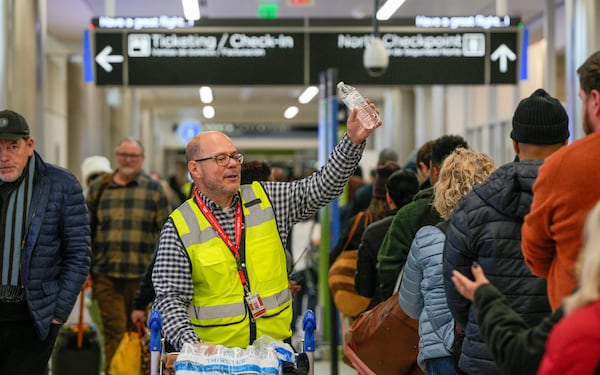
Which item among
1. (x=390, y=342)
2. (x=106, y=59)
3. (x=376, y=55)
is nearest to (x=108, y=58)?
(x=106, y=59)

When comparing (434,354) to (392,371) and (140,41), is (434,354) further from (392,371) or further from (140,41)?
(140,41)

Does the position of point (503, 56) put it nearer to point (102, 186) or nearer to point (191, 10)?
point (191, 10)

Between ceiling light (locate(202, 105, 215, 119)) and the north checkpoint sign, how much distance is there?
24.1 metres

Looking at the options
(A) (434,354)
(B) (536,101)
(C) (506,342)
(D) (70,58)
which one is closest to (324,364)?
(A) (434,354)

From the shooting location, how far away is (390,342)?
4.98 m

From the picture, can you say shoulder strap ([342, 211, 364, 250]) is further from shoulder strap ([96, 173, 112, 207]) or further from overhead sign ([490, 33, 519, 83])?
overhead sign ([490, 33, 519, 83])

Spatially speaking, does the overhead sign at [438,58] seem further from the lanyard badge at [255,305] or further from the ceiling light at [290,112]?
the ceiling light at [290,112]

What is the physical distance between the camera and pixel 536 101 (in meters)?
3.45

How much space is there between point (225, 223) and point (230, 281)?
238mm

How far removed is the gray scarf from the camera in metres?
4.84

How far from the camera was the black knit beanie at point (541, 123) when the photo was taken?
11.2ft

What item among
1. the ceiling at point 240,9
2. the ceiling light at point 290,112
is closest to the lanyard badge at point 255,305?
the ceiling at point 240,9

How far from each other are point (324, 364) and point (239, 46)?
9.93 ft

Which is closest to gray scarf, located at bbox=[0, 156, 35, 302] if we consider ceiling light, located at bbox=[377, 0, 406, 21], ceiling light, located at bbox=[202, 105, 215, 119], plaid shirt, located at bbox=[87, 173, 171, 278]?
plaid shirt, located at bbox=[87, 173, 171, 278]
